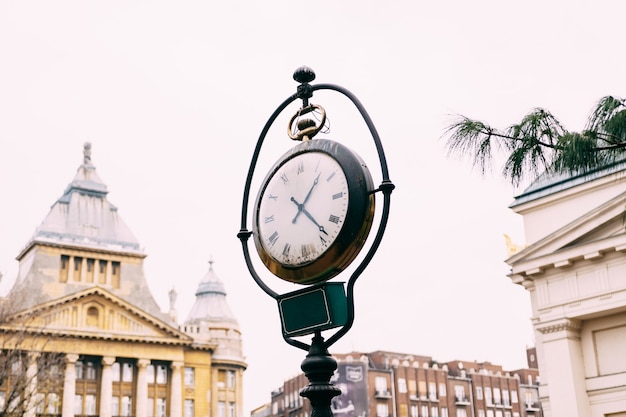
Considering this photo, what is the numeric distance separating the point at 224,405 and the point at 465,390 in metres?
33.2

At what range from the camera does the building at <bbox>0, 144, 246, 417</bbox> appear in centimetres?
5912

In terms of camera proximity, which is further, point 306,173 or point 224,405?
point 224,405

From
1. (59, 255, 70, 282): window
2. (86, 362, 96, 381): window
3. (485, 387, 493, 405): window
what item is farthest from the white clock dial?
(485, 387, 493, 405): window

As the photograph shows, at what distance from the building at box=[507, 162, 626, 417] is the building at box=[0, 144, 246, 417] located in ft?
137

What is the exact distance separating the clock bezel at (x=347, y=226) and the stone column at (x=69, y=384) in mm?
56844

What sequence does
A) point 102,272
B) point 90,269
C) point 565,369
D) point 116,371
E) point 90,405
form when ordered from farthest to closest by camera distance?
point 102,272
point 90,269
point 116,371
point 90,405
point 565,369

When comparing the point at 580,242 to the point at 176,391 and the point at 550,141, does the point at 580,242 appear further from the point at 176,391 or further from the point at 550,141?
the point at 176,391

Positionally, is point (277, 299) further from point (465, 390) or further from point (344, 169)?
point (465, 390)

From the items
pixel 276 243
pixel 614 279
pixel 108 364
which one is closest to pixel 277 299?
pixel 276 243

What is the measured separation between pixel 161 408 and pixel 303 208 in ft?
201

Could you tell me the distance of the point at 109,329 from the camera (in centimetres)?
6059

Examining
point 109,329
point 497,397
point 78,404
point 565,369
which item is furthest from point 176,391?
point 565,369

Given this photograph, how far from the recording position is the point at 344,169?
416 centimetres

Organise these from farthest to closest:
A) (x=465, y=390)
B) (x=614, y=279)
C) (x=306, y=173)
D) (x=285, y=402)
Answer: (x=285, y=402)
(x=465, y=390)
(x=614, y=279)
(x=306, y=173)
